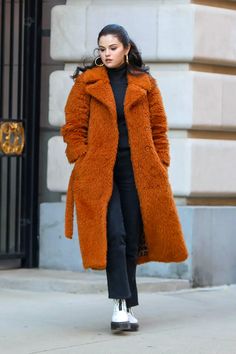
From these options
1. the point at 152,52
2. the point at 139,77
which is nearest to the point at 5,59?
the point at 152,52

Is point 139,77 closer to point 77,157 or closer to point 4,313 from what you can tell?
point 77,157

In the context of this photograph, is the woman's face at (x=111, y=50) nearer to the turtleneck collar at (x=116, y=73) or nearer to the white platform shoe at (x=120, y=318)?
the turtleneck collar at (x=116, y=73)

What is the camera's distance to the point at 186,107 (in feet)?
30.4

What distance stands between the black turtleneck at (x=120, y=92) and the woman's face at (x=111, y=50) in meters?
0.09

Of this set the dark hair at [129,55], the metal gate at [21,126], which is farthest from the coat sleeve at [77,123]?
the metal gate at [21,126]

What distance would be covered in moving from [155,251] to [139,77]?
1054 millimetres

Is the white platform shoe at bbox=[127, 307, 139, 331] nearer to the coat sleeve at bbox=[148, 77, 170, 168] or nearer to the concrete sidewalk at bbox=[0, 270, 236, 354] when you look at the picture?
the concrete sidewalk at bbox=[0, 270, 236, 354]

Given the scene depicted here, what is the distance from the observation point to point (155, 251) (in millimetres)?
7285

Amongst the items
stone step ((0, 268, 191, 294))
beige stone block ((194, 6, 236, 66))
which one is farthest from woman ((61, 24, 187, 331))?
beige stone block ((194, 6, 236, 66))

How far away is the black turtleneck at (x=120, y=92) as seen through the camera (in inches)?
280

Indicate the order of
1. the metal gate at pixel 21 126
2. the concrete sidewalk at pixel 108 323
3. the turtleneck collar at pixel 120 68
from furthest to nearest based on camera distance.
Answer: the metal gate at pixel 21 126 → the turtleneck collar at pixel 120 68 → the concrete sidewalk at pixel 108 323

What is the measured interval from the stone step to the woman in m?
1.69

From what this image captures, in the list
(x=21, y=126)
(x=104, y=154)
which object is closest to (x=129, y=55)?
(x=104, y=154)

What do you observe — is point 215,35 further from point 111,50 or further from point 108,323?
point 108,323
